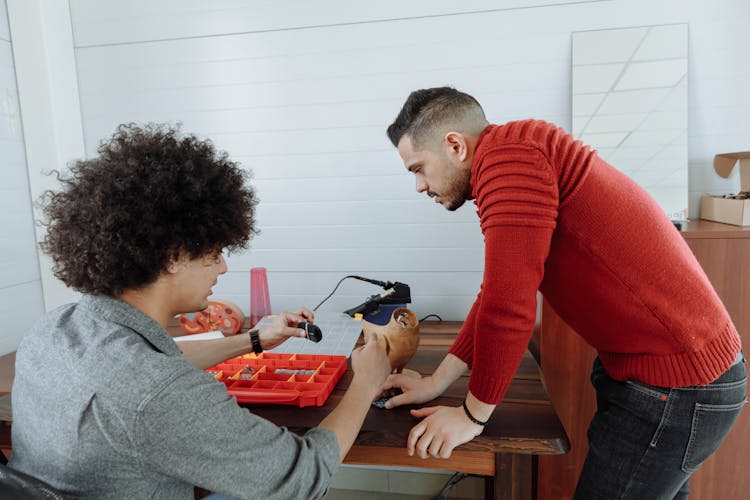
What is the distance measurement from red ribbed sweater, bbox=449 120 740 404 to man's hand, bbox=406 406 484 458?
95mm

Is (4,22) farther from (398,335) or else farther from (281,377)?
(398,335)

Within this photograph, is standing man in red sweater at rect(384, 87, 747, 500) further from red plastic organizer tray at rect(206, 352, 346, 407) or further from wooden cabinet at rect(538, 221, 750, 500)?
wooden cabinet at rect(538, 221, 750, 500)

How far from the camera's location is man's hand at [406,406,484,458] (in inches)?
A: 38.8

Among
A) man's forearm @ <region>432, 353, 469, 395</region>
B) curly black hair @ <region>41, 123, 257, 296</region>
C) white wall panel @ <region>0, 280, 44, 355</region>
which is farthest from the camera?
white wall panel @ <region>0, 280, 44, 355</region>

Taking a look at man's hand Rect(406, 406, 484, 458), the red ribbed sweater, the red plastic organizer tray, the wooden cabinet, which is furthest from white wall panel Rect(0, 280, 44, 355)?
the wooden cabinet

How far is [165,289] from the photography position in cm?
91

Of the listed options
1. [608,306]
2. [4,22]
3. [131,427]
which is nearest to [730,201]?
[608,306]

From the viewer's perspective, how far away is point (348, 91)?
2.10 m

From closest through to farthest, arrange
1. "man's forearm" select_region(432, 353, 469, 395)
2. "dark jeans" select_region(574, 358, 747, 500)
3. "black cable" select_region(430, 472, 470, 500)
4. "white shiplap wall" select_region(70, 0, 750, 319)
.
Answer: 1. "dark jeans" select_region(574, 358, 747, 500)
2. "man's forearm" select_region(432, 353, 469, 395)
3. "white shiplap wall" select_region(70, 0, 750, 319)
4. "black cable" select_region(430, 472, 470, 500)

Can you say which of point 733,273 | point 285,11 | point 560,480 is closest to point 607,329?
point 733,273

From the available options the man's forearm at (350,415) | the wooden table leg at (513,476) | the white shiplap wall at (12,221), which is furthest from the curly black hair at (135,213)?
the white shiplap wall at (12,221)

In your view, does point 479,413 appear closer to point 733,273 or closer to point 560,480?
point 560,480

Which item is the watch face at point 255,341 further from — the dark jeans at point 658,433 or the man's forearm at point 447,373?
the dark jeans at point 658,433

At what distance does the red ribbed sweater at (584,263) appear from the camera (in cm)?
90
